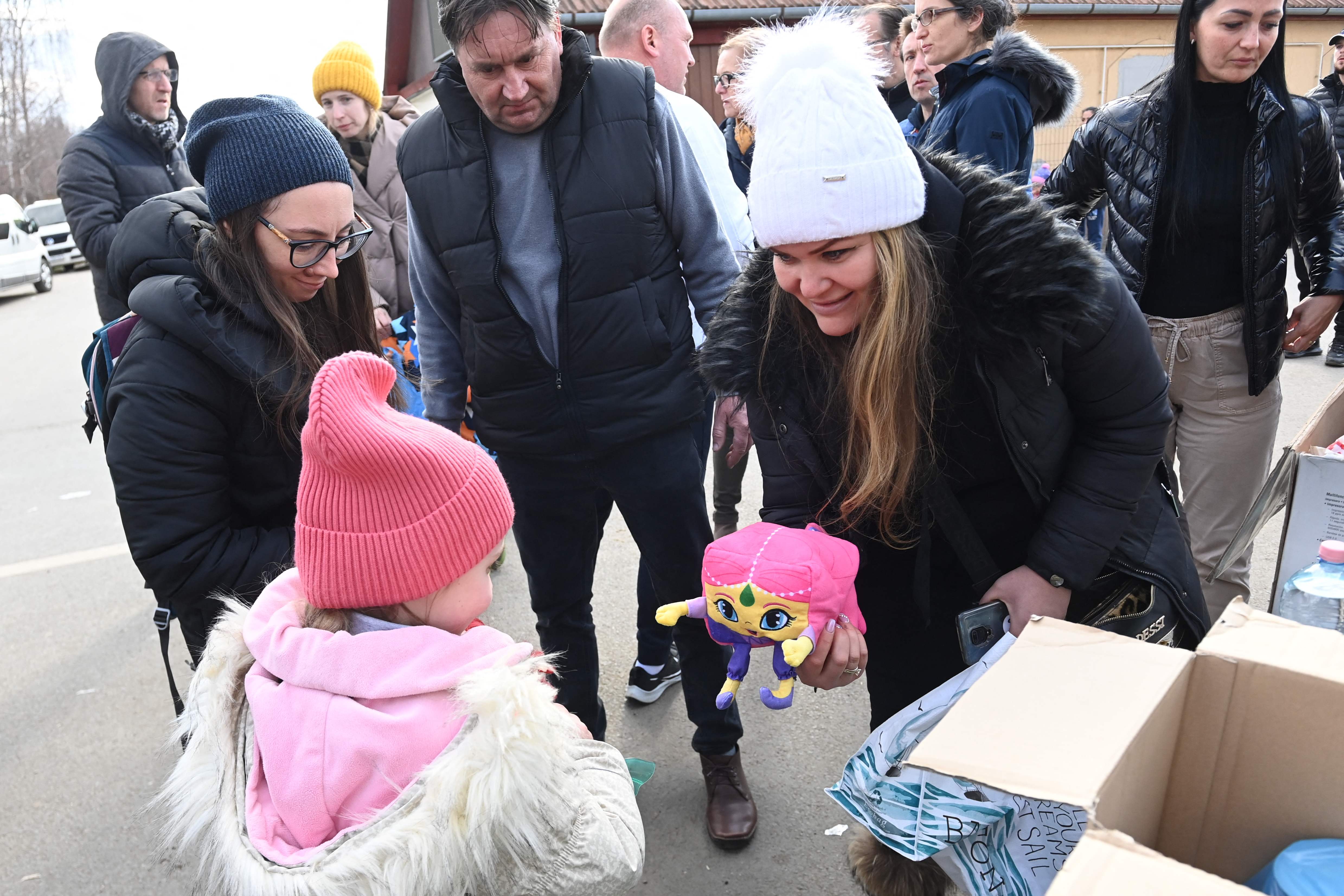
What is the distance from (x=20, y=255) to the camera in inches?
Answer: 645

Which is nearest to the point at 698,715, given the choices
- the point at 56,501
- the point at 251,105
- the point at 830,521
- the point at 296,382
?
the point at 830,521

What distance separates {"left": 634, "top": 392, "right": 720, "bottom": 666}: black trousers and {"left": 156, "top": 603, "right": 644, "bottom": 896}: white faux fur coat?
1.64 meters

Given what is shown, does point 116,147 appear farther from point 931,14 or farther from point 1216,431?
point 1216,431

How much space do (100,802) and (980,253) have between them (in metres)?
3.01

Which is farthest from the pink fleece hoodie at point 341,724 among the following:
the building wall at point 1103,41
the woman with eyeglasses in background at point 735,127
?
the building wall at point 1103,41

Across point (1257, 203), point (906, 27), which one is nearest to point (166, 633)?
point (1257, 203)

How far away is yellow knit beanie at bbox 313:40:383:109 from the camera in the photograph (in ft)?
13.4

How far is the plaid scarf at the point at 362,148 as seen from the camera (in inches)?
165

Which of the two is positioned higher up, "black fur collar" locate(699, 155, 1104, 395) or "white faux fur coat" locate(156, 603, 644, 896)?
"black fur collar" locate(699, 155, 1104, 395)

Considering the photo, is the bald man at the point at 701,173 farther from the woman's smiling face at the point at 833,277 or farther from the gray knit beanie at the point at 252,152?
the gray knit beanie at the point at 252,152

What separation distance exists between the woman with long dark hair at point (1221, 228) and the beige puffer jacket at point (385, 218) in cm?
285

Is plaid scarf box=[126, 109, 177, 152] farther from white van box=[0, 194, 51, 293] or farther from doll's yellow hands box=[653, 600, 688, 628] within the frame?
white van box=[0, 194, 51, 293]

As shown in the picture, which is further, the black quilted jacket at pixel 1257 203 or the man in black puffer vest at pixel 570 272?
the black quilted jacket at pixel 1257 203

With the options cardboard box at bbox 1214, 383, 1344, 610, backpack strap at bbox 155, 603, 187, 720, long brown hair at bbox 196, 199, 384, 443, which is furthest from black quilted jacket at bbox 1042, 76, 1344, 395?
backpack strap at bbox 155, 603, 187, 720
